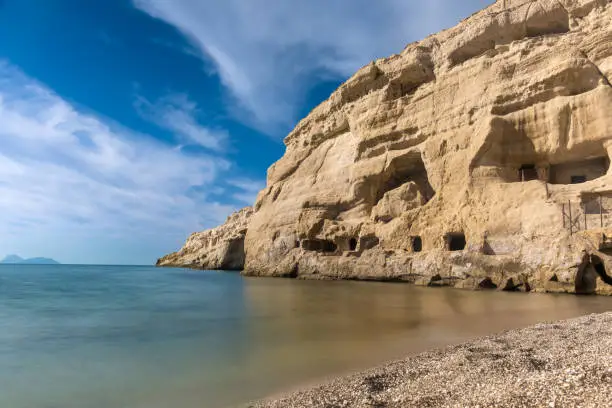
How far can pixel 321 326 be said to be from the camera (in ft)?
33.2

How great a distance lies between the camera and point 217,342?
28.6 ft

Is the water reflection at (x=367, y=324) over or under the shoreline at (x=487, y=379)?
under

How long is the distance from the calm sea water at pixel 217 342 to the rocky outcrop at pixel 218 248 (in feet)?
128

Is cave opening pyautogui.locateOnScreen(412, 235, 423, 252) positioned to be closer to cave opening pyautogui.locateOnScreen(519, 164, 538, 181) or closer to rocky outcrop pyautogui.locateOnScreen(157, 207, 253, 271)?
cave opening pyautogui.locateOnScreen(519, 164, 538, 181)

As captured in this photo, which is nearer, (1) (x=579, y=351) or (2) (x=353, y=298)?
(1) (x=579, y=351)

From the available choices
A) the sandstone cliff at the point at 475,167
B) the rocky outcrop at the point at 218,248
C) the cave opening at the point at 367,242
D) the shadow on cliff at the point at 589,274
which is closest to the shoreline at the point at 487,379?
the shadow on cliff at the point at 589,274

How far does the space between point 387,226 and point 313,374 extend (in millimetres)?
22181

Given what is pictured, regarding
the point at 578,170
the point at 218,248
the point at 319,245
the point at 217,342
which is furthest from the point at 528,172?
the point at 218,248

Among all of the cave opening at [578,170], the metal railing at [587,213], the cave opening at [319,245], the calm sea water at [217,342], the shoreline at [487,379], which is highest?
the cave opening at [578,170]

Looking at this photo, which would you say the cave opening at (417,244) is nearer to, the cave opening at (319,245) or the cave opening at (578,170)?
the cave opening at (319,245)

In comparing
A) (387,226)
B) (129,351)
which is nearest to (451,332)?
(129,351)

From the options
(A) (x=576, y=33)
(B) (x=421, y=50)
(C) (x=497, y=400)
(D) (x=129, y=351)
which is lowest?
(D) (x=129, y=351)

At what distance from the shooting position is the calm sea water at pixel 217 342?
5.76 m

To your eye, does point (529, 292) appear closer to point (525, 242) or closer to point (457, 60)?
point (525, 242)
